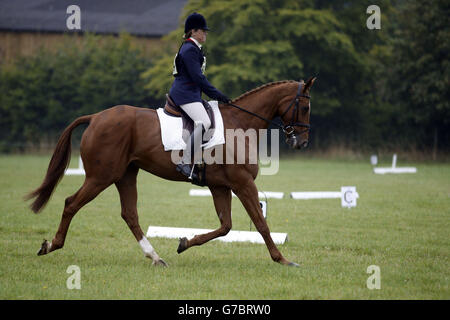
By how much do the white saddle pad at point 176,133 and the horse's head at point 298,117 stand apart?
0.89 meters

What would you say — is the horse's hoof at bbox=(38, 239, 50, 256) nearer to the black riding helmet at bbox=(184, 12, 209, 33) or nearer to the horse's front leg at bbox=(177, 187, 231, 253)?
the horse's front leg at bbox=(177, 187, 231, 253)

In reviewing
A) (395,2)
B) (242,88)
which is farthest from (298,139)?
(395,2)

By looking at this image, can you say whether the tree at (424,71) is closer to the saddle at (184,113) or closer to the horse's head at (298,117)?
the horse's head at (298,117)

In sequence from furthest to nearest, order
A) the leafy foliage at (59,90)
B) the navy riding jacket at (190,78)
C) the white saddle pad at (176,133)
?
the leafy foliage at (59,90), the white saddle pad at (176,133), the navy riding jacket at (190,78)

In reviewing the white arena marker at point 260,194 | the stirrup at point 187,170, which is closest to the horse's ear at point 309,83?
the stirrup at point 187,170

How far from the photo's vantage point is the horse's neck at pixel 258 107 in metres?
7.27

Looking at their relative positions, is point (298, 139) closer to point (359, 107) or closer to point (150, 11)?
point (359, 107)

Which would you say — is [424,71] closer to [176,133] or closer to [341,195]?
[341,195]

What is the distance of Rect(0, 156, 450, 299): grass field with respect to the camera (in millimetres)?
5695

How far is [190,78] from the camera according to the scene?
→ 7062mm

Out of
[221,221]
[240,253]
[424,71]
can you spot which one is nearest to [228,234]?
[240,253]

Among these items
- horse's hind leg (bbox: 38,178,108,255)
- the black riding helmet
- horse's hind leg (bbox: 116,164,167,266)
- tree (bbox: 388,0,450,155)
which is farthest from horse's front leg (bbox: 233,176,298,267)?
tree (bbox: 388,0,450,155)

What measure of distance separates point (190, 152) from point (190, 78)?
3.15 feet

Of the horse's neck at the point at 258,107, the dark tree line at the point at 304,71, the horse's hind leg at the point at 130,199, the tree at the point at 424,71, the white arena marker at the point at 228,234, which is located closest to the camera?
the horse's neck at the point at 258,107
